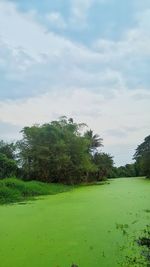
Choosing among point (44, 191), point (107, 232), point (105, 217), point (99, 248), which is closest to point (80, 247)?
point (99, 248)

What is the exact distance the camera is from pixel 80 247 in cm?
459

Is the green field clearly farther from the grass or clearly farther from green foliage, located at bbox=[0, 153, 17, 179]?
green foliage, located at bbox=[0, 153, 17, 179]

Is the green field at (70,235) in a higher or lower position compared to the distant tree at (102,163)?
lower

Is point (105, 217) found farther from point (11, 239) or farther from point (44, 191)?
point (44, 191)

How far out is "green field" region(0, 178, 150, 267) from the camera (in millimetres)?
4047

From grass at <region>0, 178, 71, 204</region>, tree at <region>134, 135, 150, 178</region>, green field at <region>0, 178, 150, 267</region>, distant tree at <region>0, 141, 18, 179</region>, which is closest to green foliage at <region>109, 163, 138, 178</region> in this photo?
tree at <region>134, 135, 150, 178</region>

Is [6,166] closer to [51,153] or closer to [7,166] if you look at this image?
[7,166]

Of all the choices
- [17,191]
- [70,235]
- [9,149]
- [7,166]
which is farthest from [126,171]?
[70,235]

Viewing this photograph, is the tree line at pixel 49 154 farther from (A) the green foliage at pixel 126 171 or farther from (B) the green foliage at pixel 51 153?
(A) the green foliage at pixel 126 171

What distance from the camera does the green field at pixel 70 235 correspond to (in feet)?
13.3

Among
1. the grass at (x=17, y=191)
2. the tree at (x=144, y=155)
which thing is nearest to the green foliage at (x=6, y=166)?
the grass at (x=17, y=191)

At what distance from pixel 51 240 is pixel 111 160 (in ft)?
86.3

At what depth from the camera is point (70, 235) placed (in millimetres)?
5387

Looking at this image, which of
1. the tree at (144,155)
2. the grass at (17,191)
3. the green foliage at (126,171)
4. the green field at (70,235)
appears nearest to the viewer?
the green field at (70,235)
